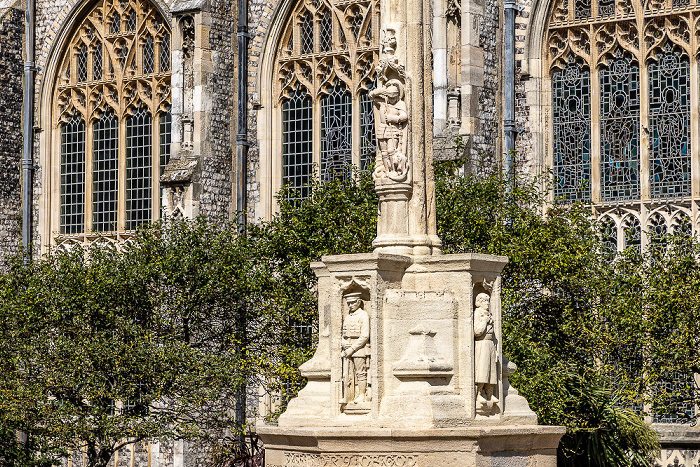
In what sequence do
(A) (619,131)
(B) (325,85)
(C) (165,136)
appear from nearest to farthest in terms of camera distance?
(A) (619,131) < (B) (325,85) < (C) (165,136)

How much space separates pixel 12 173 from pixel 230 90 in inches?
265

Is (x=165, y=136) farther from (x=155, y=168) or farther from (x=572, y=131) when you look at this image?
(x=572, y=131)

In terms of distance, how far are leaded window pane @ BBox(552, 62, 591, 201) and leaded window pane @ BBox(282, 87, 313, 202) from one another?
539cm

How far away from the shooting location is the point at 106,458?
22000 millimetres

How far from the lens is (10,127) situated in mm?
31766

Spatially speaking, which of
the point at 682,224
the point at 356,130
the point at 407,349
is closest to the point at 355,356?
the point at 407,349

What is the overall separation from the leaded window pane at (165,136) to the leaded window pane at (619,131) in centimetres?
993

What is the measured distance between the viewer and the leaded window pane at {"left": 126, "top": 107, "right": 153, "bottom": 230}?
30156 millimetres

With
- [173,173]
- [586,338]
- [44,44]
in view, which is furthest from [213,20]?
[586,338]

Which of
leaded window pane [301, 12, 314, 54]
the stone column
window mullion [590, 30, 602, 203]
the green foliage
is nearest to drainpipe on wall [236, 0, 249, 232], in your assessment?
leaded window pane [301, 12, 314, 54]

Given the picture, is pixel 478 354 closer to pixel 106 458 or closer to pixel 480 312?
pixel 480 312

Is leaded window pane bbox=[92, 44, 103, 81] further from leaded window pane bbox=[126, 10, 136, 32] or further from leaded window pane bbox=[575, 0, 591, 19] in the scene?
leaded window pane bbox=[575, 0, 591, 19]

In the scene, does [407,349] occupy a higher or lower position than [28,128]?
lower

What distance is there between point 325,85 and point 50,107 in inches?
299
